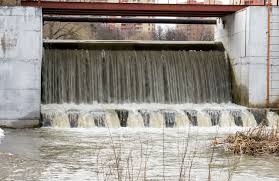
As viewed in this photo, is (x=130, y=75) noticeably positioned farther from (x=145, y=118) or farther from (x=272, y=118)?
(x=272, y=118)

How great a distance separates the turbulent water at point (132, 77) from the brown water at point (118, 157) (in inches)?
167

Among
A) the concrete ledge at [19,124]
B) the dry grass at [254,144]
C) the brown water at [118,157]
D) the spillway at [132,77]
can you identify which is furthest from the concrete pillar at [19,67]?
the dry grass at [254,144]

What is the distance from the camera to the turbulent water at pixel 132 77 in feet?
74.3

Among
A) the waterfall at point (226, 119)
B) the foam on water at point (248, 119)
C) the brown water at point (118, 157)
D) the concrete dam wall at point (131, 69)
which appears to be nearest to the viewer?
the brown water at point (118, 157)

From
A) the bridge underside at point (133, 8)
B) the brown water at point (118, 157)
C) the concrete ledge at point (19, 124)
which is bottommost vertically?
the brown water at point (118, 157)

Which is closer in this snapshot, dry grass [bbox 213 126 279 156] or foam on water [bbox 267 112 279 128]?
dry grass [bbox 213 126 279 156]

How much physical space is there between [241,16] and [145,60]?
4.14 meters

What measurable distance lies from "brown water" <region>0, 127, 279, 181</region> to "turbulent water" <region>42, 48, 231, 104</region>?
13.9 ft

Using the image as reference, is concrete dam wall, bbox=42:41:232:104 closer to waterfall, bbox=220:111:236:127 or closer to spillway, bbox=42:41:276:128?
spillway, bbox=42:41:276:128

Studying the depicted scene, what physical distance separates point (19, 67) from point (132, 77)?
17.5 ft

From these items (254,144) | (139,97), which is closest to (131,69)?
(139,97)

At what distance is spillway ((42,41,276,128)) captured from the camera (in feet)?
73.4

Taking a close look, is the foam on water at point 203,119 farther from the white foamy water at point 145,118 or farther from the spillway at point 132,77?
the spillway at point 132,77

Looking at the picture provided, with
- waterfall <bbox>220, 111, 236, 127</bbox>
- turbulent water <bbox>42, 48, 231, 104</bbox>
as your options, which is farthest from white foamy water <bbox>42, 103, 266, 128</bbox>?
turbulent water <bbox>42, 48, 231, 104</bbox>
